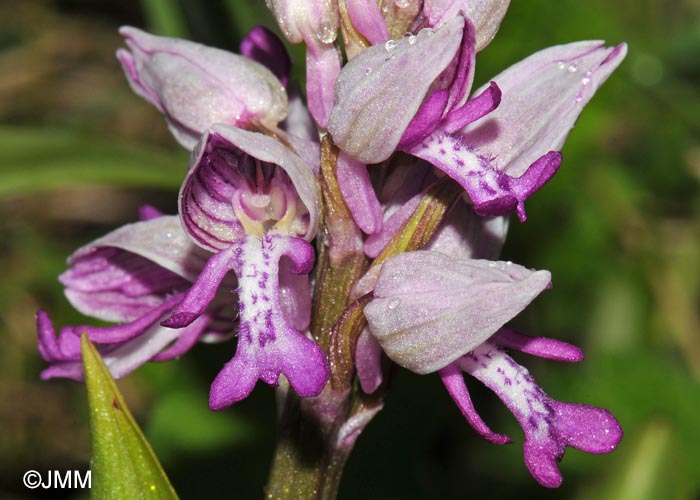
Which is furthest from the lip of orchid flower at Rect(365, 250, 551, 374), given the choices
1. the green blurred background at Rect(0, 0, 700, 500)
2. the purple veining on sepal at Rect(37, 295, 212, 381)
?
the green blurred background at Rect(0, 0, 700, 500)

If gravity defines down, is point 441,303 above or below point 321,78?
below

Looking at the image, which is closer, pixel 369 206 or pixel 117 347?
pixel 369 206

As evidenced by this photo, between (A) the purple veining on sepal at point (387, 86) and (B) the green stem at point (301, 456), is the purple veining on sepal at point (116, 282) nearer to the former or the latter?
(B) the green stem at point (301, 456)

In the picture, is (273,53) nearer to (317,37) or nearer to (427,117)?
(317,37)

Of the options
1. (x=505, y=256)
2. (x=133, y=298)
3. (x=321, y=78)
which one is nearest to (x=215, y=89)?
(x=321, y=78)

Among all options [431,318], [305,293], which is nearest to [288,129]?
[305,293]
